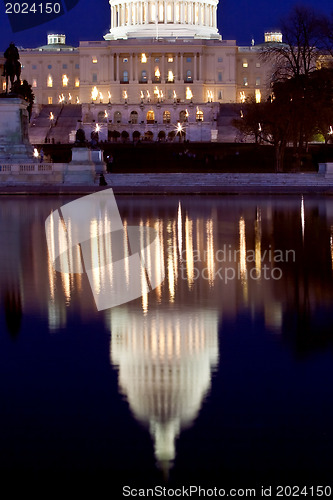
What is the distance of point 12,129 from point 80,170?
16.7ft

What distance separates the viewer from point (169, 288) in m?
15.4

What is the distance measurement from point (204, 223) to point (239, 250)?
7133 millimetres

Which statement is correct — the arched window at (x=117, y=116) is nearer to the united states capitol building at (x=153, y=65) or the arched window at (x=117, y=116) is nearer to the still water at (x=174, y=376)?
the united states capitol building at (x=153, y=65)

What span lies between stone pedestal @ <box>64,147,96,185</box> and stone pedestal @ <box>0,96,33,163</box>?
2801 millimetres

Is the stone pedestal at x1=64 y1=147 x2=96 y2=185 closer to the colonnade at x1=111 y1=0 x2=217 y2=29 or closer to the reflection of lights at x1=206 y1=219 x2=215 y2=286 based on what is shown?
the reflection of lights at x1=206 y1=219 x2=215 y2=286

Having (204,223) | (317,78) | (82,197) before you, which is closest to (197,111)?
(317,78)

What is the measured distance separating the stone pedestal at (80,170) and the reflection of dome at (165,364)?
40.0m

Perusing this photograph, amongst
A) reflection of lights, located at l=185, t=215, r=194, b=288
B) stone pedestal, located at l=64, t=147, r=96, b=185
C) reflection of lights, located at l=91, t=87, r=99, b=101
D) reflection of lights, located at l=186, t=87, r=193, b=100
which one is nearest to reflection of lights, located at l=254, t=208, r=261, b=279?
reflection of lights, located at l=185, t=215, r=194, b=288

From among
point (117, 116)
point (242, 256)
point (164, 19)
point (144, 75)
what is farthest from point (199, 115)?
point (242, 256)

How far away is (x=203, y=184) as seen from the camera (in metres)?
53.3

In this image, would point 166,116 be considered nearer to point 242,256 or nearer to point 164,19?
point 164,19

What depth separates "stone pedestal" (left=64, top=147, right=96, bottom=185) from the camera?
52.9 m

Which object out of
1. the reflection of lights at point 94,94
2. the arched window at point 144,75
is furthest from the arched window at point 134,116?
the arched window at point 144,75

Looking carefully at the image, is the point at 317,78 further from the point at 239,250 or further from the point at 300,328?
the point at 300,328
